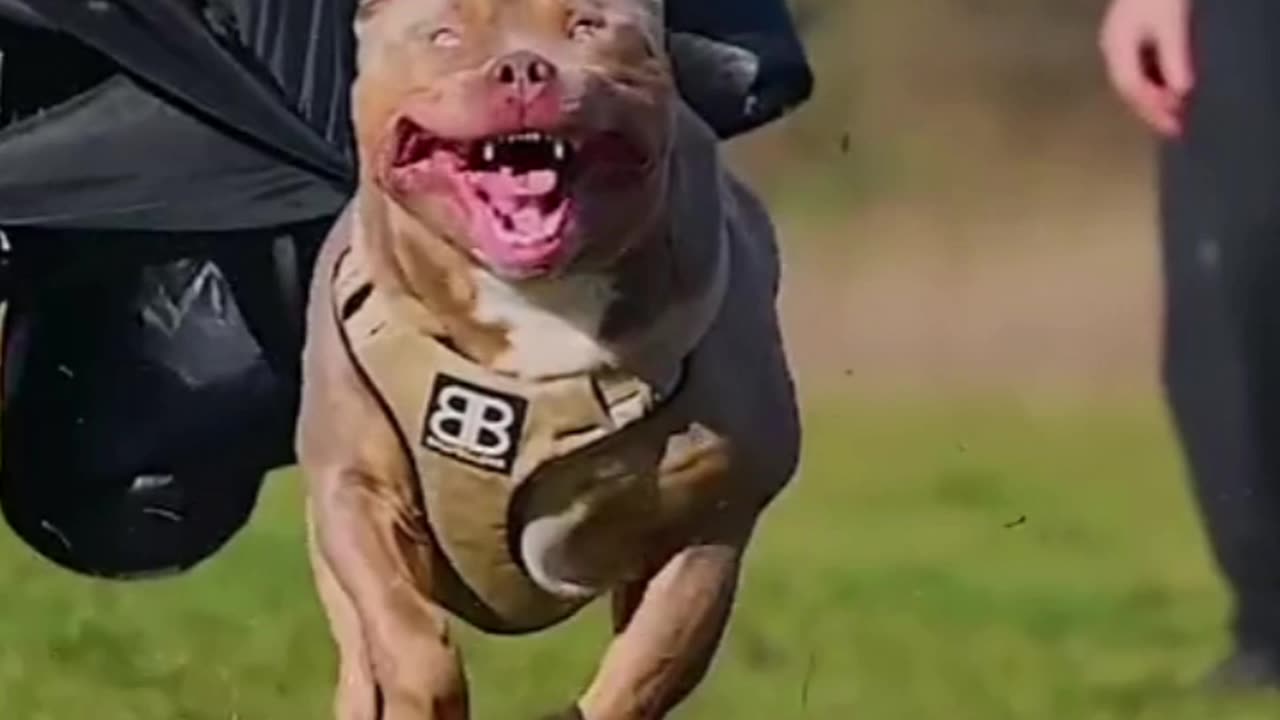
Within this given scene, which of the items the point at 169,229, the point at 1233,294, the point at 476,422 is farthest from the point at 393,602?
the point at 1233,294

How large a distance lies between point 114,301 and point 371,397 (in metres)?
0.18

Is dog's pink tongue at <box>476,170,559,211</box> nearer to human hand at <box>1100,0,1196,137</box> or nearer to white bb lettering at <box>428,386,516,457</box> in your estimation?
white bb lettering at <box>428,386,516,457</box>

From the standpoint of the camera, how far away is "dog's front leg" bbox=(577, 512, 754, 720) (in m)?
1.90

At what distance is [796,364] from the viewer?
1.91m

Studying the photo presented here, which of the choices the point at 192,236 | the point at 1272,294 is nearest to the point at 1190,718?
the point at 1272,294

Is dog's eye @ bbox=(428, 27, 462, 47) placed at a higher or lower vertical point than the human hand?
higher

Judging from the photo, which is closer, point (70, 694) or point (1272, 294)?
point (1272, 294)

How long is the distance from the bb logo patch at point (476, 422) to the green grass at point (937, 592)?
0.38 feet

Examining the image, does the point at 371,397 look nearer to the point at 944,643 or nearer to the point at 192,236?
the point at 192,236

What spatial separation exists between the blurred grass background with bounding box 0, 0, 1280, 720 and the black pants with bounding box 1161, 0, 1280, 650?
0.05ft

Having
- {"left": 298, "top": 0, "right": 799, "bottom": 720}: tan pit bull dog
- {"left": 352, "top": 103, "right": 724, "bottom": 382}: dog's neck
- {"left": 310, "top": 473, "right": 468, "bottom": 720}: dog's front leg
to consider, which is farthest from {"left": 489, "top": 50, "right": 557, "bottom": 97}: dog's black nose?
{"left": 310, "top": 473, "right": 468, "bottom": 720}: dog's front leg

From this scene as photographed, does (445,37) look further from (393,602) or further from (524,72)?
(393,602)

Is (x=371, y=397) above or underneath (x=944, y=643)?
above

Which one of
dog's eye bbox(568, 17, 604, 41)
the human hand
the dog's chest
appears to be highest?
dog's eye bbox(568, 17, 604, 41)
